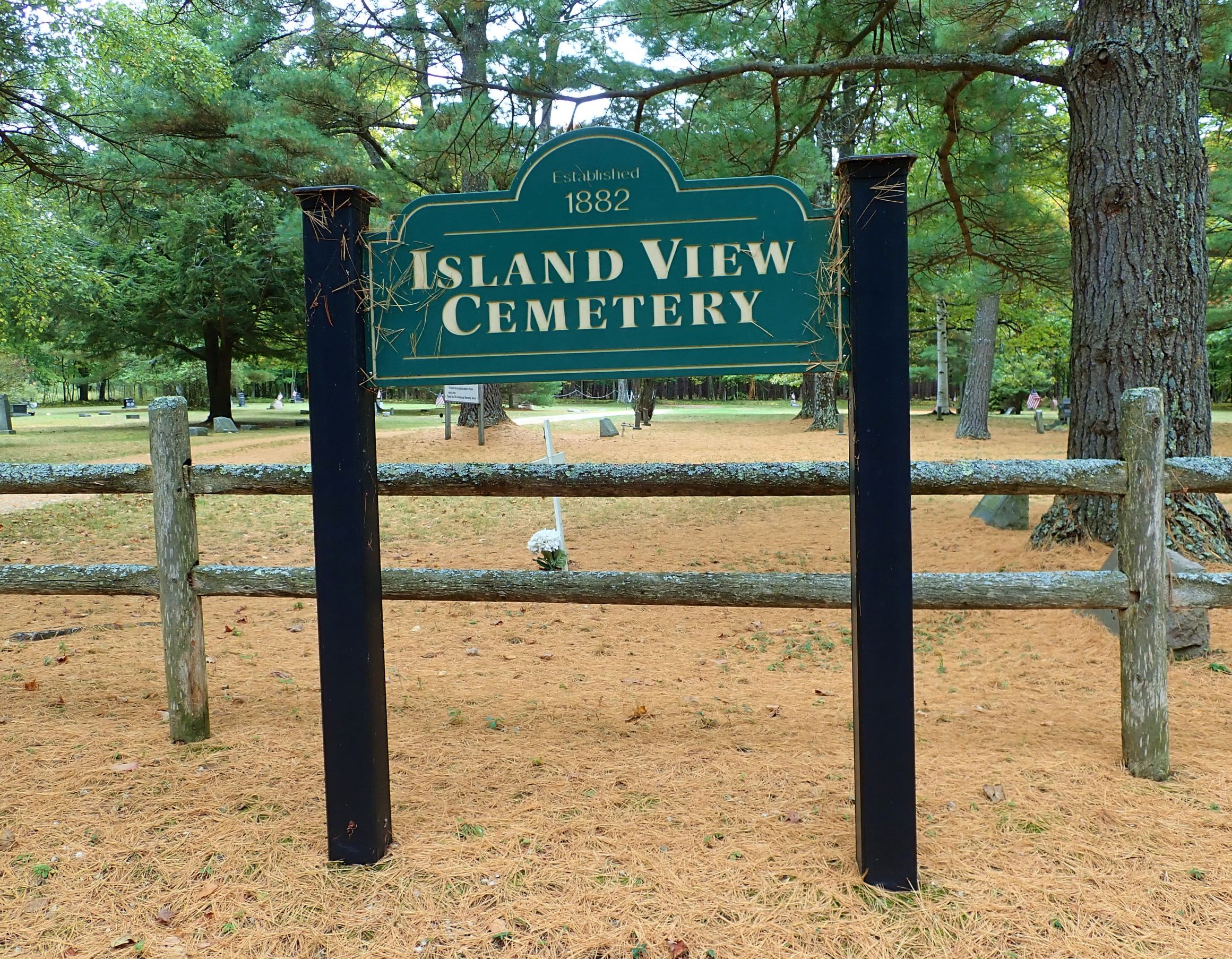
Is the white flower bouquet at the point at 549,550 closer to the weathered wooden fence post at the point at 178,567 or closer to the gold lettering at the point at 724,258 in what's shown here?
the weathered wooden fence post at the point at 178,567

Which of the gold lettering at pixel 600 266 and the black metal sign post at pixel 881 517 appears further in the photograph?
the gold lettering at pixel 600 266

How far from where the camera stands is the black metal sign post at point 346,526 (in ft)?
8.09

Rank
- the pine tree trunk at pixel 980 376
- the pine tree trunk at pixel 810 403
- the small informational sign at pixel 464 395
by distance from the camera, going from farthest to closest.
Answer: the pine tree trunk at pixel 810 403 → the pine tree trunk at pixel 980 376 → the small informational sign at pixel 464 395

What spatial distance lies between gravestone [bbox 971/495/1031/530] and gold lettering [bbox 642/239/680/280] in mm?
6062

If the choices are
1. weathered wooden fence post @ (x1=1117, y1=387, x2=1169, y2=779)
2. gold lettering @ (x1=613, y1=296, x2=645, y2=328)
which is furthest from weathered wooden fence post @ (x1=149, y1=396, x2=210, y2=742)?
weathered wooden fence post @ (x1=1117, y1=387, x2=1169, y2=779)

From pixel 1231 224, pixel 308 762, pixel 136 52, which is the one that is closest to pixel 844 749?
pixel 308 762

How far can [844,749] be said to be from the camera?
341 centimetres

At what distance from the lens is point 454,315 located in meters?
2.49

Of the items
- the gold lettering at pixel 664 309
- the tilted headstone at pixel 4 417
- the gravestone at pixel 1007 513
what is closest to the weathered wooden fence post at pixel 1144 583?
the gold lettering at pixel 664 309

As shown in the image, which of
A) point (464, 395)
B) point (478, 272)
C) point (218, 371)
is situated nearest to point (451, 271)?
point (478, 272)

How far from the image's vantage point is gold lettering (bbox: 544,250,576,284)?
96.2 inches

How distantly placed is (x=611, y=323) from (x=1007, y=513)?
20.4 feet

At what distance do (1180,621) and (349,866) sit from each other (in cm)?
394

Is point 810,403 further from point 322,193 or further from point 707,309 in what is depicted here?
point 322,193
